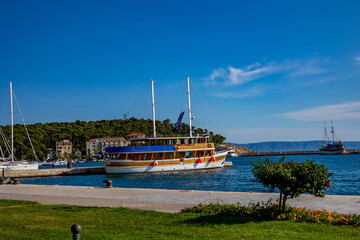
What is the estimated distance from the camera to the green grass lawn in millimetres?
7750

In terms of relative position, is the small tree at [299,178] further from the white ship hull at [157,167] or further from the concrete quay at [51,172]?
the concrete quay at [51,172]

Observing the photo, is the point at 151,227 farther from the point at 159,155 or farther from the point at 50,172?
the point at 50,172

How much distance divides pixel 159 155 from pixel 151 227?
40574 mm

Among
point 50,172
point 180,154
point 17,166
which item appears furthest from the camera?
point 180,154

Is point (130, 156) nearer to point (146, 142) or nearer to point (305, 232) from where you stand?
point (146, 142)

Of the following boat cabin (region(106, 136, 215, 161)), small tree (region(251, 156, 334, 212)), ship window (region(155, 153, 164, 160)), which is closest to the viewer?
small tree (region(251, 156, 334, 212))

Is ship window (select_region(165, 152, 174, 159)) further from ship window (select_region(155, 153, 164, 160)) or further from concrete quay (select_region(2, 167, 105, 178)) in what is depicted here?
concrete quay (select_region(2, 167, 105, 178))

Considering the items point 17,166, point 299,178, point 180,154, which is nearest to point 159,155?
point 180,154

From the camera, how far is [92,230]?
337 inches

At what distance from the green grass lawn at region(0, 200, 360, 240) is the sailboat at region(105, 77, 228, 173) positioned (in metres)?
36.2

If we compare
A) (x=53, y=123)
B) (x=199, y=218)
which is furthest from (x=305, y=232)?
(x=53, y=123)

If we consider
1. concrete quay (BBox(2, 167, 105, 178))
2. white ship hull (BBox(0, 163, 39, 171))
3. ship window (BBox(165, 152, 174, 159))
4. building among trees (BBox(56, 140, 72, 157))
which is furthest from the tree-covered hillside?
ship window (BBox(165, 152, 174, 159))

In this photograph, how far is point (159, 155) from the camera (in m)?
49.2

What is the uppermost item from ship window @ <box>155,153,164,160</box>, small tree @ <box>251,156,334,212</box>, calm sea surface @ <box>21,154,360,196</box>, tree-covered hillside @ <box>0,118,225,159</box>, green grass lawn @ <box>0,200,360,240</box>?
tree-covered hillside @ <box>0,118,225,159</box>
